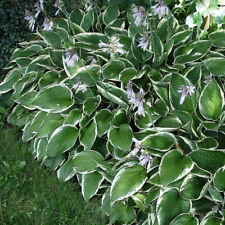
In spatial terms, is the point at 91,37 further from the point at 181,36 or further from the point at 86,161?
the point at 86,161

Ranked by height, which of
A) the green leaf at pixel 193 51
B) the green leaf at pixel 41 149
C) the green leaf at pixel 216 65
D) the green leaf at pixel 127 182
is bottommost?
A: the green leaf at pixel 41 149

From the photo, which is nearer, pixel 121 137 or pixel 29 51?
pixel 121 137

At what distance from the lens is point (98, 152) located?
3.62m

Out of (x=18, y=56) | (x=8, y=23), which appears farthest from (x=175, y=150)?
(x=8, y=23)

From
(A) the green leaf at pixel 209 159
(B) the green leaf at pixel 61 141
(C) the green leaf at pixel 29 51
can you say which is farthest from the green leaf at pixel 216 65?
(C) the green leaf at pixel 29 51

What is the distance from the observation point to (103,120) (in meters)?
3.68

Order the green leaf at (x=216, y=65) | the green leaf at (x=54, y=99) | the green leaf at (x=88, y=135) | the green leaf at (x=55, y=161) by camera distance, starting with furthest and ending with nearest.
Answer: the green leaf at (x=55, y=161) → the green leaf at (x=54, y=99) → the green leaf at (x=216, y=65) → the green leaf at (x=88, y=135)

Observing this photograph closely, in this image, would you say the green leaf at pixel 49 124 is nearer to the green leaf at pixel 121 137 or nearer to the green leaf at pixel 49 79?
the green leaf at pixel 49 79

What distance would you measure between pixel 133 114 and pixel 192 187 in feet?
3.10

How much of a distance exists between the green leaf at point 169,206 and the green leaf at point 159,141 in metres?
0.35

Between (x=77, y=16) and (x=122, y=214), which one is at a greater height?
(x=77, y=16)

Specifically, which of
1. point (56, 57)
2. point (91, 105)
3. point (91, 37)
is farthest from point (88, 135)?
point (91, 37)

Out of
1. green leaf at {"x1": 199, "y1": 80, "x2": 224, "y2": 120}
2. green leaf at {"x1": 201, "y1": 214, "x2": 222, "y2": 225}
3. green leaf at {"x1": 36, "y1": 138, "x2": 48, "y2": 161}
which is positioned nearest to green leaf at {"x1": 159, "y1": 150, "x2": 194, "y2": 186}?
green leaf at {"x1": 201, "y1": 214, "x2": 222, "y2": 225}

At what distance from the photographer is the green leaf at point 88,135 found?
141 inches
